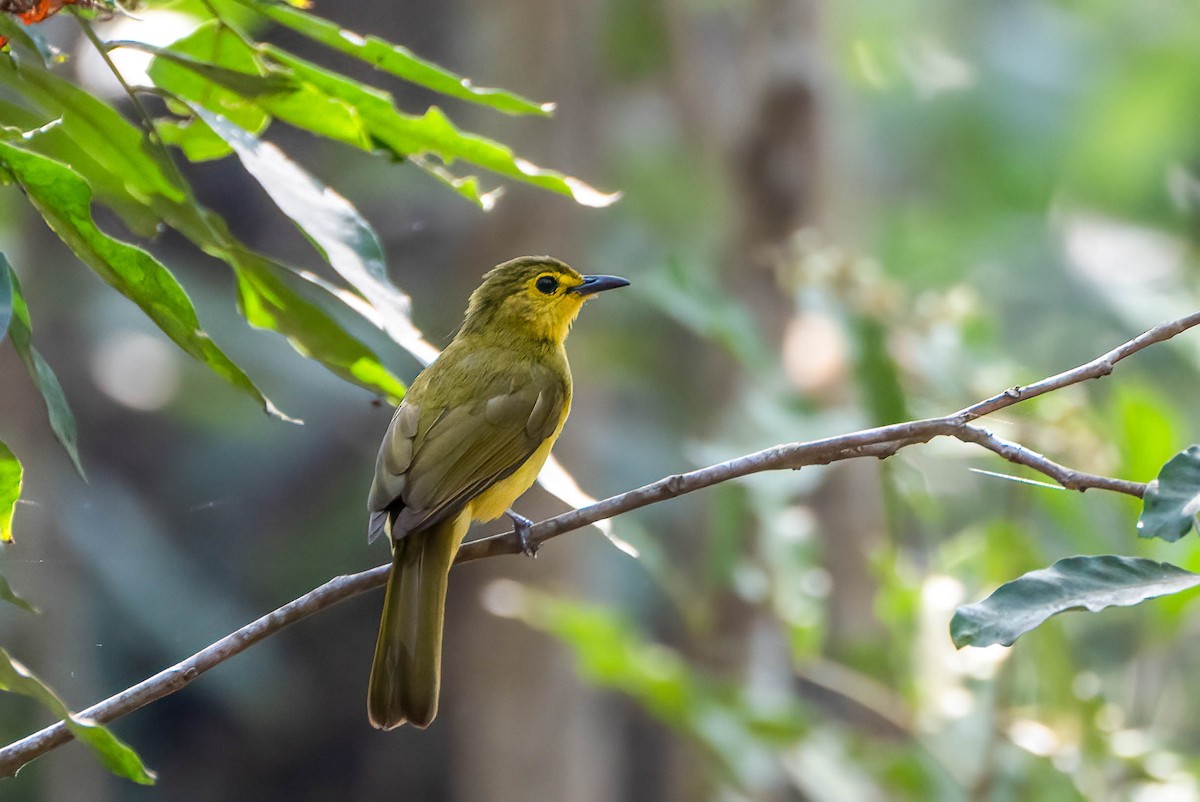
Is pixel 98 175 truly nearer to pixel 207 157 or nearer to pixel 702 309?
pixel 207 157

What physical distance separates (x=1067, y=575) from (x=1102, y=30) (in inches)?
390

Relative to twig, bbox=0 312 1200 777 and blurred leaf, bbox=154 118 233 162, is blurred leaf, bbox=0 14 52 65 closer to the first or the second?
blurred leaf, bbox=154 118 233 162

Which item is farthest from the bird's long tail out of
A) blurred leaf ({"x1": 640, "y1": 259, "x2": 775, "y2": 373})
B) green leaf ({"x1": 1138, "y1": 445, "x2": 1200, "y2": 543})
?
blurred leaf ({"x1": 640, "y1": 259, "x2": 775, "y2": 373})

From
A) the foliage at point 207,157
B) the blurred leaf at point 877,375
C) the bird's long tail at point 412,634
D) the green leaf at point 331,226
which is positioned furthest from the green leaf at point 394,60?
the blurred leaf at point 877,375

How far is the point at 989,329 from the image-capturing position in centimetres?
446

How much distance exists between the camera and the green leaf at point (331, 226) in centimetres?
209

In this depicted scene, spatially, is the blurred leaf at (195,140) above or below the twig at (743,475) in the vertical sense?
above

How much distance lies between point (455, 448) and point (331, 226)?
0.80 meters

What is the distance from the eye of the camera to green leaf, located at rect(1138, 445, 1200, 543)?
1.72 m

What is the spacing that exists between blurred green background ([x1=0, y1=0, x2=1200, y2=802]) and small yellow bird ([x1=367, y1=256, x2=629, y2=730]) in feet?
1.86

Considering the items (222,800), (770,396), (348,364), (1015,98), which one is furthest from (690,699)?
(1015,98)

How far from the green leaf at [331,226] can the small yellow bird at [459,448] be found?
54cm

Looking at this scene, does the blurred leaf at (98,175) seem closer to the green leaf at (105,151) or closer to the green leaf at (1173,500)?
the green leaf at (105,151)

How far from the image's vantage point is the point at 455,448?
112 inches
